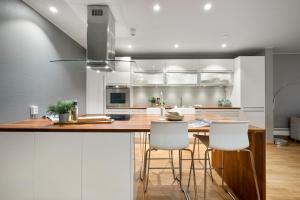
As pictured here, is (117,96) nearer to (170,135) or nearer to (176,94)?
(176,94)

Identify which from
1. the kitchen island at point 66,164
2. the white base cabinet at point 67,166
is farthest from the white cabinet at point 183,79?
the white base cabinet at point 67,166

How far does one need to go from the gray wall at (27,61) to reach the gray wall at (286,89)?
580 centimetres

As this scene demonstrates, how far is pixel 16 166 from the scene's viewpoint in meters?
1.98

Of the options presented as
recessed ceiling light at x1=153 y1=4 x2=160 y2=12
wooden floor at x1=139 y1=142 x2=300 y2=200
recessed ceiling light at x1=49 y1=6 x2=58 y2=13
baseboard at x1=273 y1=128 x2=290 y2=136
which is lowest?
wooden floor at x1=139 y1=142 x2=300 y2=200

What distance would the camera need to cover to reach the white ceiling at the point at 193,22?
2727mm

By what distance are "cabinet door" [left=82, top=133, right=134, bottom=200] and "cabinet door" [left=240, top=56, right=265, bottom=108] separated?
405cm

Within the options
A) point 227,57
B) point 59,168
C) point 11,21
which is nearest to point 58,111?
point 59,168

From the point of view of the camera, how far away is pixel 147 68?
18.0 feet

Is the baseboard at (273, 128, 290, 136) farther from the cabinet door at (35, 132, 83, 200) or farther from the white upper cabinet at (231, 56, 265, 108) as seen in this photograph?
the cabinet door at (35, 132, 83, 200)

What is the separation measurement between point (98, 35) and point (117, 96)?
2.77 meters

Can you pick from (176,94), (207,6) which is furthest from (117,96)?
(207,6)

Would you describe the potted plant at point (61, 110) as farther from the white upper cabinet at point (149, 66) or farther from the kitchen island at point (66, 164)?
the white upper cabinet at point (149, 66)

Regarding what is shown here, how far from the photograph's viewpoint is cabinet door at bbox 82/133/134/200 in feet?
6.51

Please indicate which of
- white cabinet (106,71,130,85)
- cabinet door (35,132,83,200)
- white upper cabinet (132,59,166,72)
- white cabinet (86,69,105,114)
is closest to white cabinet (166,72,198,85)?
white upper cabinet (132,59,166,72)
